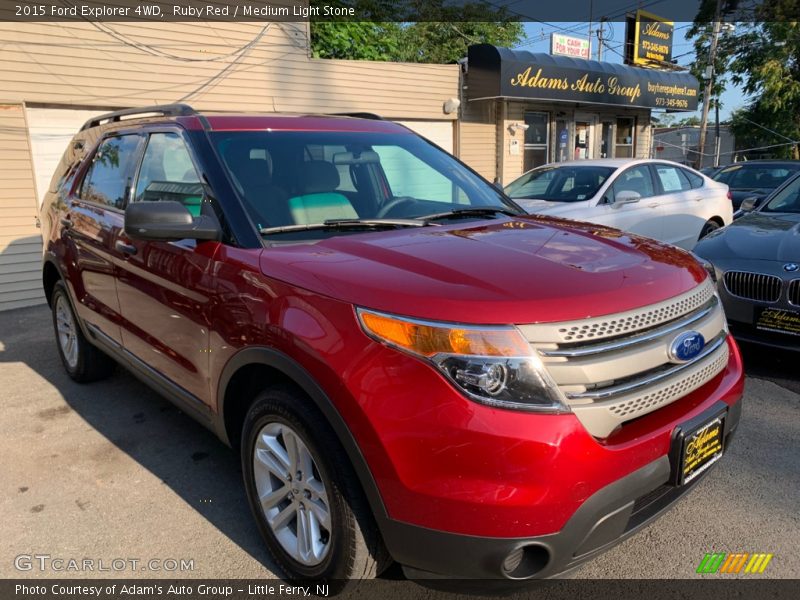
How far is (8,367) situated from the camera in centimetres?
541

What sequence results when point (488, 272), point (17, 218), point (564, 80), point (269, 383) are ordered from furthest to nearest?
point (564, 80), point (17, 218), point (269, 383), point (488, 272)

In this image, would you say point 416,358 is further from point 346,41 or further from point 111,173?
point 346,41

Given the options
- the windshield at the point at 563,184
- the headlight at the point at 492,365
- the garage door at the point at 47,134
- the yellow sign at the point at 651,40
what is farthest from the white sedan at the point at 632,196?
the yellow sign at the point at 651,40

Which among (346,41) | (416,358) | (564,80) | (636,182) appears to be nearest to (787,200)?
(636,182)

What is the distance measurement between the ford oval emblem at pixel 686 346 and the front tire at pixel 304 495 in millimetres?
1194

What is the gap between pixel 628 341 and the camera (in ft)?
6.79

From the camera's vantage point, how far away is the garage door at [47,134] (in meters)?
7.77

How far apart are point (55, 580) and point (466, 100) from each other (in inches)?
462

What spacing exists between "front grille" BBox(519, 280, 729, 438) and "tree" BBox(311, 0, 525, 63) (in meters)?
16.0

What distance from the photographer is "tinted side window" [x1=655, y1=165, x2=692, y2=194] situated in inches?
329

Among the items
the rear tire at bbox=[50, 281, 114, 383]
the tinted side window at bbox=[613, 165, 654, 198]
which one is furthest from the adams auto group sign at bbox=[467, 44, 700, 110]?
the rear tire at bbox=[50, 281, 114, 383]

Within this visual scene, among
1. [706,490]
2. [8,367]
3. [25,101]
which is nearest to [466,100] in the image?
[25,101]

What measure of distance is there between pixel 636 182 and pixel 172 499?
683 cm

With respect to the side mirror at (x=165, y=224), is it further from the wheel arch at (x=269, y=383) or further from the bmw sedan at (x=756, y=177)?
the bmw sedan at (x=756, y=177)
